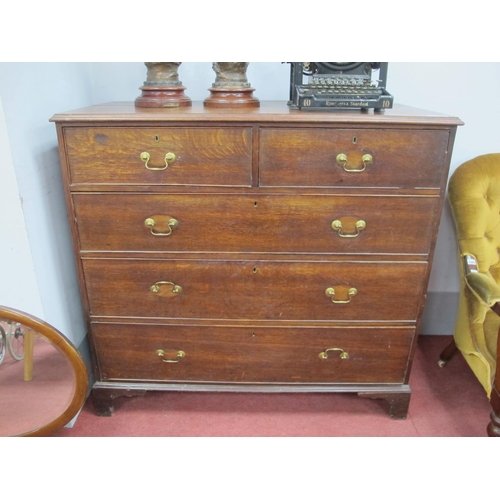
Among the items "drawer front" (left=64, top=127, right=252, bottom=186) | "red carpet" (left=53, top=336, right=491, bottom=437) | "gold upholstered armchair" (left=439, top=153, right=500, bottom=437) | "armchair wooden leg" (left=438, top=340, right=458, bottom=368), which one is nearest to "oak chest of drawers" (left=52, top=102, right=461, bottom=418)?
"drawer front" (left=64, top=127, right=252, bottom=186)

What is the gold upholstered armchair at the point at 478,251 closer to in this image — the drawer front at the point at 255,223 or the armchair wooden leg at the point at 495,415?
the armchair wooden leg at the point at 495,415

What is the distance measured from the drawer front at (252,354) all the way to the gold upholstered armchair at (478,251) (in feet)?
0.90

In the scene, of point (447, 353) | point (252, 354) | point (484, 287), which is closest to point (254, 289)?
point (252, 354)

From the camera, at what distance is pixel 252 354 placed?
→ 163cm

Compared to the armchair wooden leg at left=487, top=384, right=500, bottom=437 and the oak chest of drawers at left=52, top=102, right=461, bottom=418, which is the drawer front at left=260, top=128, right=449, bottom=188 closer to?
the oak chest of drawers at left=52, top=102, right=461, bottom=418

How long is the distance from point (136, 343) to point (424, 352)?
1456 millimetres

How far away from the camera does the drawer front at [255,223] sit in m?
1.40

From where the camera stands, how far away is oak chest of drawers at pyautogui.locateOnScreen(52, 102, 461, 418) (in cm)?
133

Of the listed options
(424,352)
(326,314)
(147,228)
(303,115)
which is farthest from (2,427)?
(424,352)

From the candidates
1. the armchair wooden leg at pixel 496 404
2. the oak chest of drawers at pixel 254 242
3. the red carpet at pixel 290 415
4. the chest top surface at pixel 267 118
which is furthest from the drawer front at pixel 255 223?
the red carpet at pixel 290 415

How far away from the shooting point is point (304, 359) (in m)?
1.63

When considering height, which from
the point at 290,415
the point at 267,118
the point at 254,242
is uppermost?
the point at 267,118

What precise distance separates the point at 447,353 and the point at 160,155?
1634 millimetres

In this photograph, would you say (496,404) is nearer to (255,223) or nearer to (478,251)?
(478,251)
